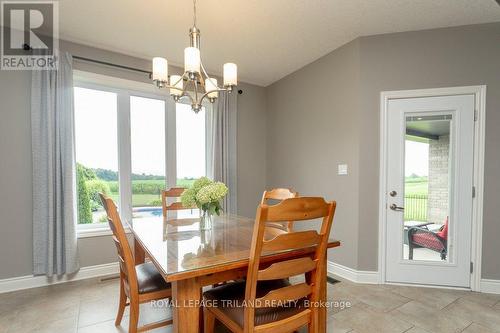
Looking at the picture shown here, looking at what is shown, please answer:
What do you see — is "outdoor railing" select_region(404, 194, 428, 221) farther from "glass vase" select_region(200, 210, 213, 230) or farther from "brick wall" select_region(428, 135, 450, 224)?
"glass vase" select_region(200, 210, 213, 230)

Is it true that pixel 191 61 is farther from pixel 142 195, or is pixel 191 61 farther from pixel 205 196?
pixel 142 195

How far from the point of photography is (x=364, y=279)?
8.84ft

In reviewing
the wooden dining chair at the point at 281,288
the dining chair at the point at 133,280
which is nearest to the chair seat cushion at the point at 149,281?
the dining chair at the point at 133,280

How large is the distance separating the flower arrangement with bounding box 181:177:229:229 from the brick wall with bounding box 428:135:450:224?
223cm

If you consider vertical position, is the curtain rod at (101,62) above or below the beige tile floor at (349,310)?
above

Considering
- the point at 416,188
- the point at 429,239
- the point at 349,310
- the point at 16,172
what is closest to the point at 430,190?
the point at 416,188

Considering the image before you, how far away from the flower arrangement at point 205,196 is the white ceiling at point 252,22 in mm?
1578

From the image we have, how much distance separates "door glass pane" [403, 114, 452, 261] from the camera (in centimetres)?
257

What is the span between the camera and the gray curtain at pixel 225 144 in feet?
11.8

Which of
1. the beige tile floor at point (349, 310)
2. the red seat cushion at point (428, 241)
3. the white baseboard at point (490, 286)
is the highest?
the red seat cushion at point (428, 241)

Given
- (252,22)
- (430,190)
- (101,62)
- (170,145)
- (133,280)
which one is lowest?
(133,280)

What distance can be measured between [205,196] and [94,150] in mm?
2079

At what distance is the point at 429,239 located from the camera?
8.61 feet

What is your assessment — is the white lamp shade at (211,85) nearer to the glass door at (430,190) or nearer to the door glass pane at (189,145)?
the door glass pane at (189,145)
